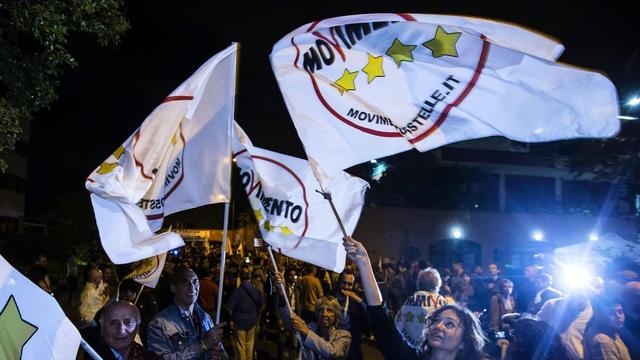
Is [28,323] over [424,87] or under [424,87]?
under

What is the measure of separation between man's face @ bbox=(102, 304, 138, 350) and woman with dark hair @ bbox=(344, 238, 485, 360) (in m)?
1.59

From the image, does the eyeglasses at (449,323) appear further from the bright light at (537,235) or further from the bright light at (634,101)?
the bright light at (537,235)

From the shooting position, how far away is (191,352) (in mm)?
4586

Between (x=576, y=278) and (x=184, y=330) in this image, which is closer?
(x=184, y=330)

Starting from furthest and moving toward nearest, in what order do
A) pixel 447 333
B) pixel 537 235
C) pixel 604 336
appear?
pixel 537 235 < pixel 604 336 < pixel 447 333

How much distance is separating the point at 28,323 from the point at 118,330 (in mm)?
819

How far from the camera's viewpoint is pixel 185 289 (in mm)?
5164

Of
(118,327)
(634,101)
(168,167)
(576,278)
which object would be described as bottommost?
(118,327)

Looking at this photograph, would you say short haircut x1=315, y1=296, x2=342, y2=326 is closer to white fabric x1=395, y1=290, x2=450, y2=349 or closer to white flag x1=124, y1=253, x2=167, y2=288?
white fabric x1=395, y1=290, x2=450, y2=349

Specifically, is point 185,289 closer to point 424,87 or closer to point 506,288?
point 424,87

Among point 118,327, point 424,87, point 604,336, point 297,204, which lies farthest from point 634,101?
point 118,327

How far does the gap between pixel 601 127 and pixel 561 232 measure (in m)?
31.4

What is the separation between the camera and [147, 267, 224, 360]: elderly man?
455 cm

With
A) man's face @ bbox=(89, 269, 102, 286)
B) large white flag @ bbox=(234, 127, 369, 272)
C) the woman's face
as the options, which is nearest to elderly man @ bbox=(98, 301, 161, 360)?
large white flag @ bbox=(234, 127, 369, 272)
